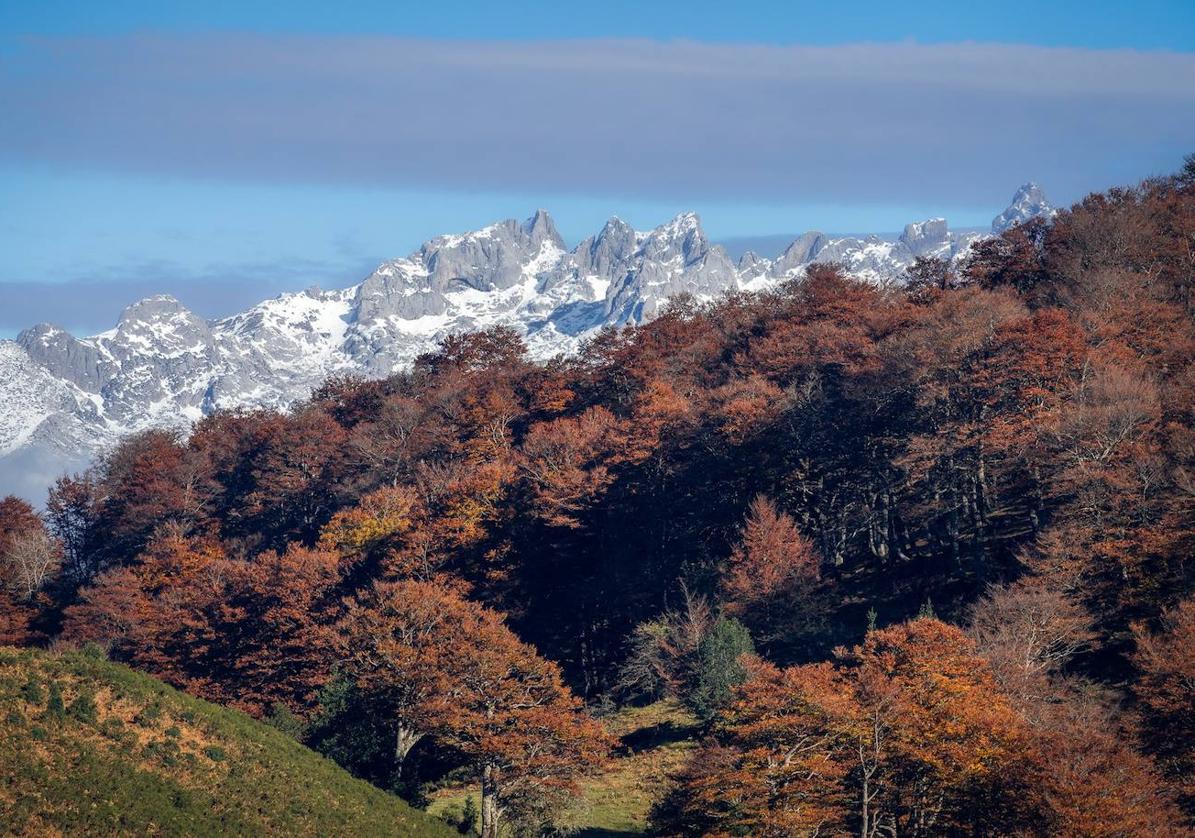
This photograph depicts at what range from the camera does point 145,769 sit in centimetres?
3400

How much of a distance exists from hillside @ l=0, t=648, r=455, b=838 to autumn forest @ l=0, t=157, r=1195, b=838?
6.08m

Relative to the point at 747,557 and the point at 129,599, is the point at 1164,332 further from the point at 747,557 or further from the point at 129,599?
the point at 129,599

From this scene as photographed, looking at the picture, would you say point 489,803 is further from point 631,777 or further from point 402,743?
point 402,743

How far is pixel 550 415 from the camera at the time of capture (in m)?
79.8

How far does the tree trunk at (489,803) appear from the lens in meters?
40.5

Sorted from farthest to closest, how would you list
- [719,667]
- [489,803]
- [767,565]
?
[767,565], [719,667], [489,803]

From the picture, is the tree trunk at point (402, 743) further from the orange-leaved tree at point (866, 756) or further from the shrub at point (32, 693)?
the shrub at point (32, 693)

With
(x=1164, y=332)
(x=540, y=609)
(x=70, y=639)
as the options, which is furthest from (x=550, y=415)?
(x=1164, y=332)

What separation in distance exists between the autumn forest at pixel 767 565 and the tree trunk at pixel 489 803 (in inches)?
4.3

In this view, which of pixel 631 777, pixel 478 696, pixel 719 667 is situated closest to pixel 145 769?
pixel 478 696

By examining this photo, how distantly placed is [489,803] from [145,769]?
12412mm

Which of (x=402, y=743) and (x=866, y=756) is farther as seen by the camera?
(x=402, y=743)

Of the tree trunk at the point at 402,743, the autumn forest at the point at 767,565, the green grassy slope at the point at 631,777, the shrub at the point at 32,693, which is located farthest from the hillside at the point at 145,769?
the autumn forest at the point at 767,565

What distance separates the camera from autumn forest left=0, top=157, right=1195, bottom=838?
3372cm
